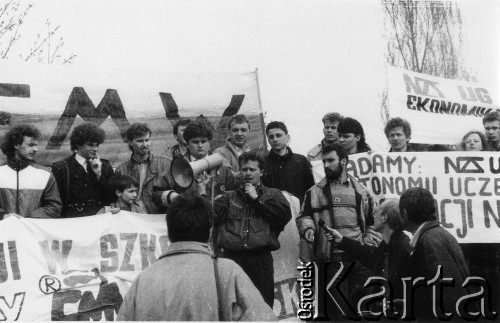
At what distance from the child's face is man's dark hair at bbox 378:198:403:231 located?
1.95 m

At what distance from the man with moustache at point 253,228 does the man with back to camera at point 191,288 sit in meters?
1.97

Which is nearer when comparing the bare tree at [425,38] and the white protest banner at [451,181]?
the white protest banner at [451,181]

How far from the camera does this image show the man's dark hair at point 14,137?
7.09m

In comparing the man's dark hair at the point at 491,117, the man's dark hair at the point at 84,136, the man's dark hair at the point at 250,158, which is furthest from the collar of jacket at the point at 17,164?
the man's dark hair at the point at 491,117

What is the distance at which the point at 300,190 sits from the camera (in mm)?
7438

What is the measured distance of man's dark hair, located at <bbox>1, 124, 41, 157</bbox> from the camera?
7090 millimetres

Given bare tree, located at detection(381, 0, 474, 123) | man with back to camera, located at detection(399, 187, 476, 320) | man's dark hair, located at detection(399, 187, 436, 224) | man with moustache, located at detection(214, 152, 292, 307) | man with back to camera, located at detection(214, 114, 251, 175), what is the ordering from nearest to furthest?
man with back to camera, located at detection(399, 187, 476, 320), man's dark hair, located at detection(399, 187, 436, 224), man with moustache, located at detection(214, 152, 292, 307), man with back to camera, located at detection(214, 114, 251, 175), bare tree, located at detection(381, 0, 474, 123)

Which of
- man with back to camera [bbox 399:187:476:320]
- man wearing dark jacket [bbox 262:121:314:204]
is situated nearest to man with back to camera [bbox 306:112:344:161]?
man wearing dark jacket [bbox 262:121:314:204]

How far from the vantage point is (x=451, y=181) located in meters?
7.64

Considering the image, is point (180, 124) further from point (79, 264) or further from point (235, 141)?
point (79, 264)

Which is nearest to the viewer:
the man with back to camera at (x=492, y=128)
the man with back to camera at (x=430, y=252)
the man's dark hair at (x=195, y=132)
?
the man with back to camera at (x=430, y=252)

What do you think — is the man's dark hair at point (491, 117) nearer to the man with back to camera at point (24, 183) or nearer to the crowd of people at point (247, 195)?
the crowd of people at point (247, 195)

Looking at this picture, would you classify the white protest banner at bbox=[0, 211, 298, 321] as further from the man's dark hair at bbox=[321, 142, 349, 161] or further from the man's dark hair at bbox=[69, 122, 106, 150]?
the man's dark hair at bbox=[321, 142, 349, 161]

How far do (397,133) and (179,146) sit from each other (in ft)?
6.06
